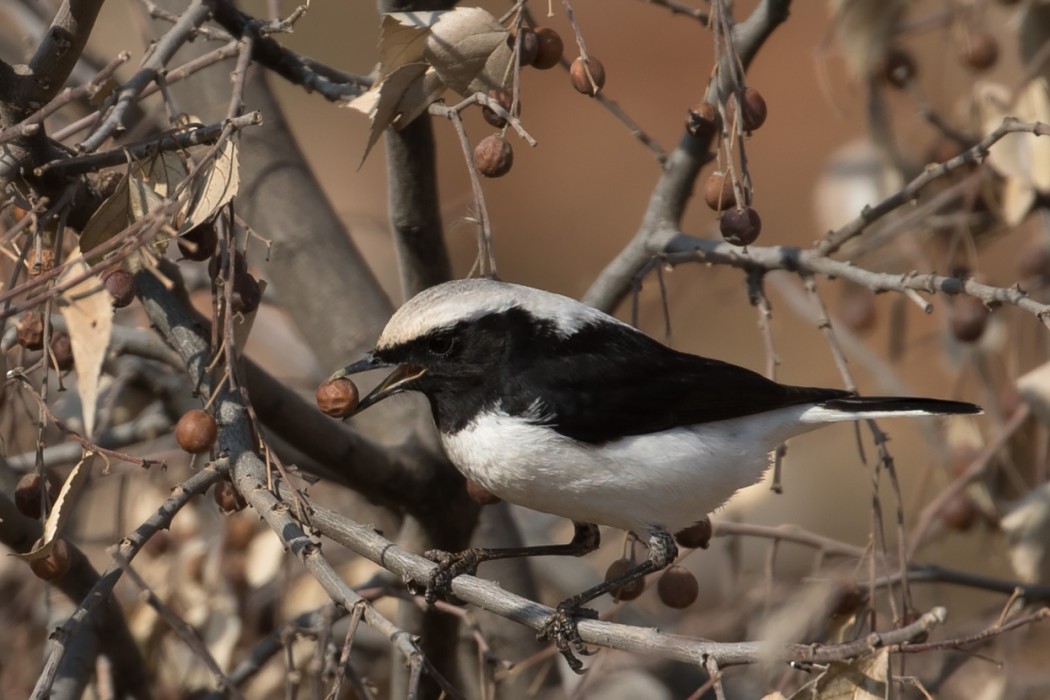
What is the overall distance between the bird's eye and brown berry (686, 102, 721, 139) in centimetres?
74

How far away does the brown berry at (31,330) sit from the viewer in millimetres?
2389

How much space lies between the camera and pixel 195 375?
8.34 ft

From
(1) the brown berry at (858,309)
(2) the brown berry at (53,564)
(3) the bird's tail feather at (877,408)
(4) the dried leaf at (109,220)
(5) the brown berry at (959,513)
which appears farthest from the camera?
(1) the brown berry at (858,309)

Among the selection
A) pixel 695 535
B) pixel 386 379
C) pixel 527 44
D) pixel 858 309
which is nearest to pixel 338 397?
pixel 386 379

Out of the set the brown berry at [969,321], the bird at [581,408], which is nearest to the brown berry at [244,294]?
the bird at [581,408]

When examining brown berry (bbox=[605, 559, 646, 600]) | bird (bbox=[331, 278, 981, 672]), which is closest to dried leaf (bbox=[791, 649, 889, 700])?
bird (bbox=[331, 278, 981, 672])

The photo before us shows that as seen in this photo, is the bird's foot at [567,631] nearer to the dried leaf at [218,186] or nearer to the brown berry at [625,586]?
the brown berry at [625,586]

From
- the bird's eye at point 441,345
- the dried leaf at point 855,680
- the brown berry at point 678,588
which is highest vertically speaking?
the bird's eye at point 441,345

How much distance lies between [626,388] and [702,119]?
0.67 m

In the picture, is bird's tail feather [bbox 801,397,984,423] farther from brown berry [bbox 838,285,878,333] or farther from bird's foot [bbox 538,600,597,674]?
brown berry [bbox 838,285,878,333]

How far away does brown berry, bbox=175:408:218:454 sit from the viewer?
232 cm

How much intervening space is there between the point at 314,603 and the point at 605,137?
28.7 ft

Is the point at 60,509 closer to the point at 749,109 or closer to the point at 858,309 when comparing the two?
the point at 749,109

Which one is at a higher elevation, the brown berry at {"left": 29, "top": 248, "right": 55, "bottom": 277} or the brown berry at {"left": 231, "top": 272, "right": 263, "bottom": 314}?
the brown berry at {"left": 231, "top": 272, "right": 263, "bottom": 314}
